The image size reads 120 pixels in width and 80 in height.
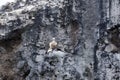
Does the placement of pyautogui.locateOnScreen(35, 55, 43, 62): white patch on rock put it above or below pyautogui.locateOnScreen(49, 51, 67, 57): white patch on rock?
below

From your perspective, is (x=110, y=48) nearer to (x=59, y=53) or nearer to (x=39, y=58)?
(x=59, y=53)

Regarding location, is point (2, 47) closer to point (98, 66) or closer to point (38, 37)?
point (38, 37)

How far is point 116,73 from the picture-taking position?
610cm

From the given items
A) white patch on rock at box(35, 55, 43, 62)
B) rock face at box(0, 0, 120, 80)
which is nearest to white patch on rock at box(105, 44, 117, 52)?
rock face at box(0, 0, 120, 80)

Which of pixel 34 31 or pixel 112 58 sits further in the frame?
pixel 34 31

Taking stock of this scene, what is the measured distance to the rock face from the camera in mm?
6277

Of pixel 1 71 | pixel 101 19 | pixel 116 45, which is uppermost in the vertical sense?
pixel 101 19

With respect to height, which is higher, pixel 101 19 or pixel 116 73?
pixel 101 19

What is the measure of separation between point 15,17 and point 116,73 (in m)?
2.14

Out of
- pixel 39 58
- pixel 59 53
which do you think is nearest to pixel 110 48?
pixel 59 53

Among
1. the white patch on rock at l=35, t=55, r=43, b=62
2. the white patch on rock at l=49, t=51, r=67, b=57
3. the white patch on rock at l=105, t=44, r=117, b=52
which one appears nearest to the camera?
the white patch on rock at l=105, t=44, r=117, b=52

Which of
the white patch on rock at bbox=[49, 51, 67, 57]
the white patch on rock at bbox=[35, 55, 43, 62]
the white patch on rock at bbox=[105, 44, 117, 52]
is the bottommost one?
the white patch on rock at bbox=[35, 55, 43, 62]

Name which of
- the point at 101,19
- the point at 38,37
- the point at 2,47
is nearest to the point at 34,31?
the point at 38,37

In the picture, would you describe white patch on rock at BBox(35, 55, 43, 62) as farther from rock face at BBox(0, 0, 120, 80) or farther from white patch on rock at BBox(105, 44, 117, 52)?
white patch on rock at BBox(105, 44, 117, 52)
